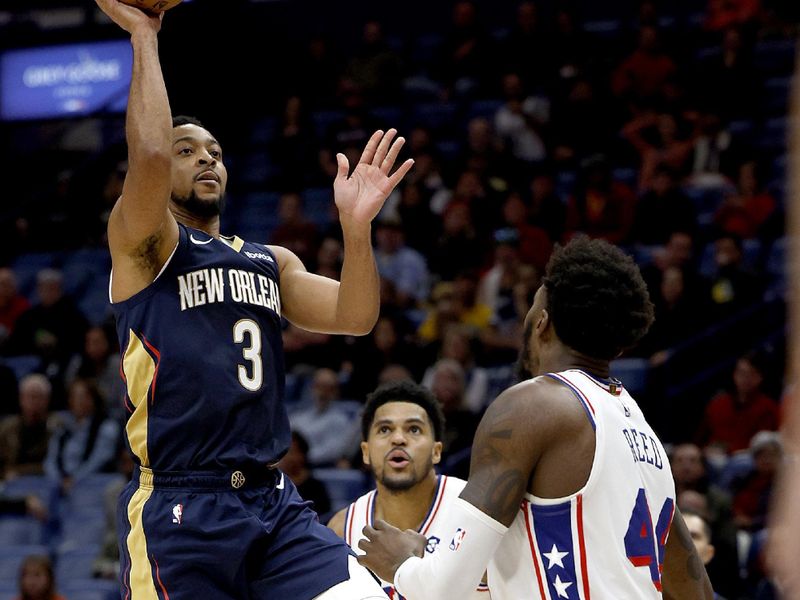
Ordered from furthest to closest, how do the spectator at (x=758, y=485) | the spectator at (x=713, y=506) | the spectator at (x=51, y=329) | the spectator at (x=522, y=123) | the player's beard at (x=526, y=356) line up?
the spectator at (x=522, y=123) < the spectator at (x=51, y=329) < the spectator at (x=758, y=485) < the spectator at (x=713, y=506) < the player's beard at (x=526, y=356)

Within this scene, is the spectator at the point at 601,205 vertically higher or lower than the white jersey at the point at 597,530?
A: higher

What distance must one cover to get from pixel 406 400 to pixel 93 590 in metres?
4.00

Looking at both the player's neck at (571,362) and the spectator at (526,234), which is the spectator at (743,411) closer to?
the spectator at (526,234)

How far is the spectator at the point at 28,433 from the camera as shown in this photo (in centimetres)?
1078

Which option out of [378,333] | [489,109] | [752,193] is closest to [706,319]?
[752,193]

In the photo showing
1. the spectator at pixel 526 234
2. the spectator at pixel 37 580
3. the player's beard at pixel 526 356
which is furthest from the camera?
the spectator at pixel 526 234

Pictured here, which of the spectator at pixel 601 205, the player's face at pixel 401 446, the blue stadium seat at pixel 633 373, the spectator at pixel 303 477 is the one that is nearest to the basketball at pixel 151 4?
the player's face at pixel 401 446

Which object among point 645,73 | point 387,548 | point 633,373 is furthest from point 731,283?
point 387,548

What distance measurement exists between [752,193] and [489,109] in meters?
3.70

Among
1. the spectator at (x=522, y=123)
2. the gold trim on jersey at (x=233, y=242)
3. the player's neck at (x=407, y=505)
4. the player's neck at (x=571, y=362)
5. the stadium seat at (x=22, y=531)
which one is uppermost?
the spectator at (x=522, y=123)

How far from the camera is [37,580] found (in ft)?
28.3

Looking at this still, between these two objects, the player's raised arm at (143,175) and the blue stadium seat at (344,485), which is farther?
the blue stadium seat at (344,485)

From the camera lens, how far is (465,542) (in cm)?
338

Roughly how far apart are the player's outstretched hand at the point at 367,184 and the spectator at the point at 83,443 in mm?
6645
